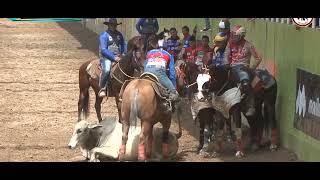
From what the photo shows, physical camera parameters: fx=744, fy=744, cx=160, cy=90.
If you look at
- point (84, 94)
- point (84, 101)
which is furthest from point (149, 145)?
point (84, 94)

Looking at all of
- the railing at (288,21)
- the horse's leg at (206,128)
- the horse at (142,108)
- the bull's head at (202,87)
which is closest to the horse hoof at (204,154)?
the horse's leg at (206,128)

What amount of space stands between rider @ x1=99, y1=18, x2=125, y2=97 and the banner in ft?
13.6

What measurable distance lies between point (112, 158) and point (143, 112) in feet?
3.85

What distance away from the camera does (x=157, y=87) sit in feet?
42.3

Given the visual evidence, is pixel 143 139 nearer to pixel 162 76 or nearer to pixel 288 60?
pixel 162 76

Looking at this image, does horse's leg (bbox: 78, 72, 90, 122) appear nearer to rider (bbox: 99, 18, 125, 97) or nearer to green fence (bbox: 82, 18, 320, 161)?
rider (bbox: 99, 18, 125, 97)

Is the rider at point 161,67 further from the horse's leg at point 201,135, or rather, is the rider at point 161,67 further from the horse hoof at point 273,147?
the horse hoof at point 273,147

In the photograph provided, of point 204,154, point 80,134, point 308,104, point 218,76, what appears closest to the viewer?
Result: point 308,104

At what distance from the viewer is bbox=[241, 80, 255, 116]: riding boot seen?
1367 cm

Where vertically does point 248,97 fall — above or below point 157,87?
below

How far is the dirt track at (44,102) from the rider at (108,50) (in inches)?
58.8

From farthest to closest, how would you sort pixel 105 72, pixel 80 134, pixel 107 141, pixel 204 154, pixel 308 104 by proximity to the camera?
1. pixel 105 72
2. pixel 204 154
3. pixel 107 141
4. pixel 80 134
5. pixel 308 104

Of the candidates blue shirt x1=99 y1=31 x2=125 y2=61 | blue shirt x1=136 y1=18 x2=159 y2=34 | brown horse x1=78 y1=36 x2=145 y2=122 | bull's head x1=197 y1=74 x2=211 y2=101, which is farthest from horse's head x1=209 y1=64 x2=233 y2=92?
blue shirt x1=136 y1=18 x2=159 y2=34

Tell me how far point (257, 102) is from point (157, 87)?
2292 mm
